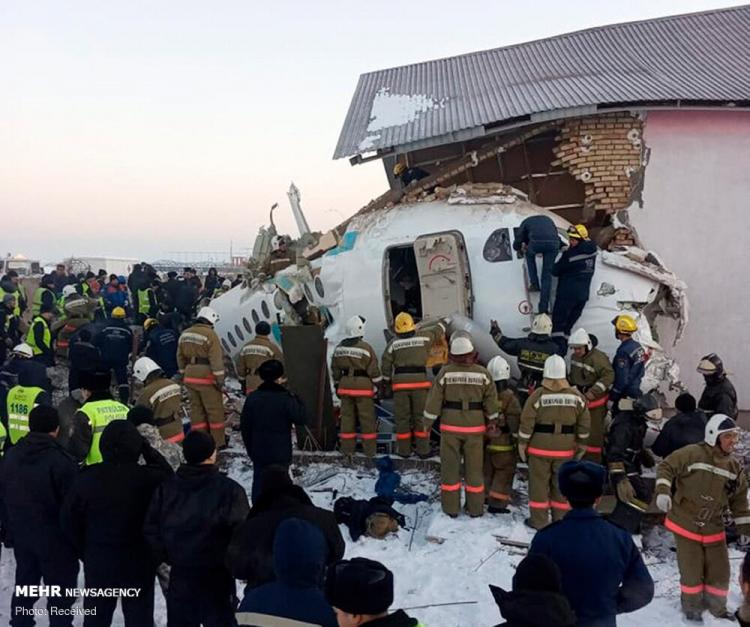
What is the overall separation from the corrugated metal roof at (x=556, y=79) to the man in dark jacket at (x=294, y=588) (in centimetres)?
812

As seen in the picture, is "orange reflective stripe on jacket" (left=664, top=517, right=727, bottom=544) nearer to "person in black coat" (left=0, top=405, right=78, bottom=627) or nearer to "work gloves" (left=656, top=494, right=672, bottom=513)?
"work gloves" (left=656, top=494, right=672, bottom=513)

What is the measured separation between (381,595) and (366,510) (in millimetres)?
4252

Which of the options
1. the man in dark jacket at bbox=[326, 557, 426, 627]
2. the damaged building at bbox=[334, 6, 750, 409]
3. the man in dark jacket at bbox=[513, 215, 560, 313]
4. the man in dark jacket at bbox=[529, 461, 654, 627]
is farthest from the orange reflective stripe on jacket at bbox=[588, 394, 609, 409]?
the man in dark jacket at bbox=[326, 557, 426, 627]

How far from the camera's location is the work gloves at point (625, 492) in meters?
6.21

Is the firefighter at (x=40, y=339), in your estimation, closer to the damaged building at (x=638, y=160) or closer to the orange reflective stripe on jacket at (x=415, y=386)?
the damaged building at (x=638, y=160)

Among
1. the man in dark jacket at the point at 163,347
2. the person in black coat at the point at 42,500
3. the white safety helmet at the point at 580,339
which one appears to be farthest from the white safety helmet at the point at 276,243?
the person in black coat at the point at 42,500

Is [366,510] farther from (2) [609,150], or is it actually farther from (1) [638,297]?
(2) [609,150]

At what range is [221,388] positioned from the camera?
26.9 feet

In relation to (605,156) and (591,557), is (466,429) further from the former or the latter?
(605,156)

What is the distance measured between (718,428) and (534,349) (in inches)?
106

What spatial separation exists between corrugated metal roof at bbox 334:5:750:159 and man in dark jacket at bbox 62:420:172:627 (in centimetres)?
727

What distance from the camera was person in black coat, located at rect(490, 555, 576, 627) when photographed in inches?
93.7

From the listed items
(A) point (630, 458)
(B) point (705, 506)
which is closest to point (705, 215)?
(A) point (630, 458)

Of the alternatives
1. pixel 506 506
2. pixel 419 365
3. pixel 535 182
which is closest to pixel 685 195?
pixel 535 182
